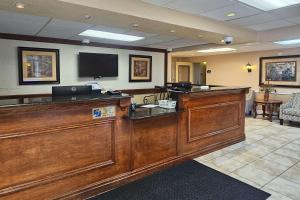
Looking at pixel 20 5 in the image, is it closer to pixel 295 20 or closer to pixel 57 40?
pixel 57 40

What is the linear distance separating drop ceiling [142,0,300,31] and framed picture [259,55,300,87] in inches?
135

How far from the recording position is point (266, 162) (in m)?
3.64

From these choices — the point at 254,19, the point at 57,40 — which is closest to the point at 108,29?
the point at 57,40

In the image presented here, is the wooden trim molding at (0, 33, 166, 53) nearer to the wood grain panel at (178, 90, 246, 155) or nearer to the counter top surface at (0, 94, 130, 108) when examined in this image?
the counter top surface at (0, 94, 130, 108)

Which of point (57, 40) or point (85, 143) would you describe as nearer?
point (85, 143)

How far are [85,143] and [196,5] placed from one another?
100 inches

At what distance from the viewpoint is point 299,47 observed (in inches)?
283

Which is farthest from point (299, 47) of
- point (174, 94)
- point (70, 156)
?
point (70, 156)

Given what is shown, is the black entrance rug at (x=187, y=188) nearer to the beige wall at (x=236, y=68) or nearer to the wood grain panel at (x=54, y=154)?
the wood grain panel at (x=54, y=154)

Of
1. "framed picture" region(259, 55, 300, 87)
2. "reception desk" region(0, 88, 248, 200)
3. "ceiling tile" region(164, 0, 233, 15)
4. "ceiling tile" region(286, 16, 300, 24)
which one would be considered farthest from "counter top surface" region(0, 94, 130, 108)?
"framed picture" region(259, 55, 300, 87)

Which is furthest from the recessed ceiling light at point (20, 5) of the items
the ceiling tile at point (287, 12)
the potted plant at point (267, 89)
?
the potted plant at point (267, 89)

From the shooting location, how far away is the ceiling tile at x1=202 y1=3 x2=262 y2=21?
3.49 m

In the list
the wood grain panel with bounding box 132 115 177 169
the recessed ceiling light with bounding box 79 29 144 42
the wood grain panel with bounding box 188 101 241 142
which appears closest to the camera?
the wood grain panel with bounding box 132 115 177 169

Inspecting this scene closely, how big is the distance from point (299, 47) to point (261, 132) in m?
3.59
